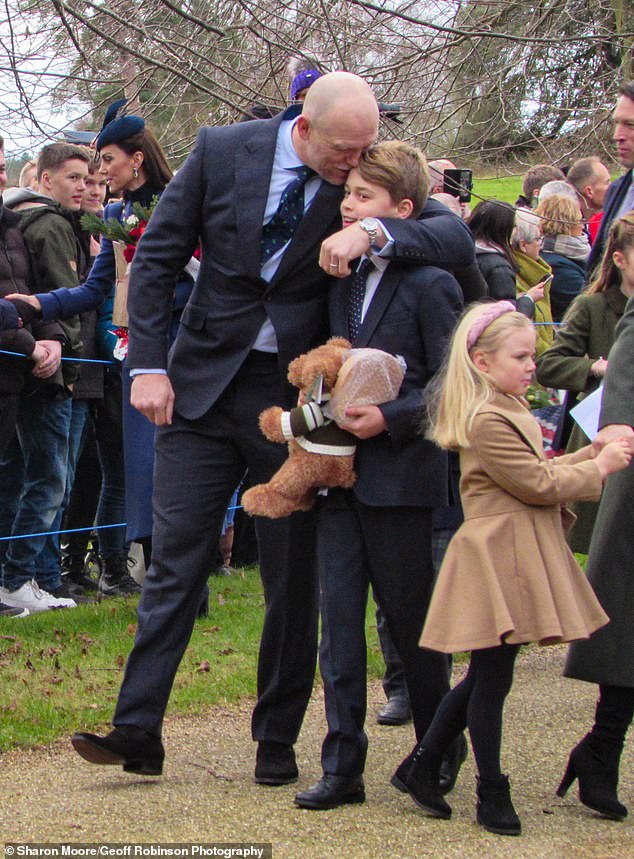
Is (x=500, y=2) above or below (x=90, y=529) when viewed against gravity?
above

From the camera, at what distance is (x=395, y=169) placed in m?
4.22

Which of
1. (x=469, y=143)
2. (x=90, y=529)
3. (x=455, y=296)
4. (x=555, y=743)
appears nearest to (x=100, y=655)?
(x=90, y=529)

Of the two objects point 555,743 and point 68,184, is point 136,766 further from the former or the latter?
point 68,184

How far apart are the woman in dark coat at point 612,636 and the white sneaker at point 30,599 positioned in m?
3.68

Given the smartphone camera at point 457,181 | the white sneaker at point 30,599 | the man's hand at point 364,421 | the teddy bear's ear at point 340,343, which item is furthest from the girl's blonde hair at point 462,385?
the white sneaker at point 30,599

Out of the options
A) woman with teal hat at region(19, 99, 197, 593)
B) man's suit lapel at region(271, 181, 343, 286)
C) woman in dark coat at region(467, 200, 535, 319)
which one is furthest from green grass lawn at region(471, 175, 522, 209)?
man's suit lapel at region(271, 181, 343, 286)

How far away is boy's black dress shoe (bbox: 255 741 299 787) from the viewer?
4.38 m

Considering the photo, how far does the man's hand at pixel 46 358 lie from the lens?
6930 mm

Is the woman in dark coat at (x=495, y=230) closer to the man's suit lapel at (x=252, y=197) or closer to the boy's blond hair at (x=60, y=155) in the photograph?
the man's suit lapel at (x=252, y=197)

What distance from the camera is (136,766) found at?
4.30 meters

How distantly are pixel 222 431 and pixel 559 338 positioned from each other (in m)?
1.85

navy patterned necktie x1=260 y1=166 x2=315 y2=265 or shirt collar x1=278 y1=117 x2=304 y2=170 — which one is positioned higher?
shirt collar x1=278 y1=117 x2=304 y2=170

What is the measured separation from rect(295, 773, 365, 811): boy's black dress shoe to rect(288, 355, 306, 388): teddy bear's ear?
119 cm

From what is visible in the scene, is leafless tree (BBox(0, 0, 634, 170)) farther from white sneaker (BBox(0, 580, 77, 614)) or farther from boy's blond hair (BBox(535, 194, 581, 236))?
white sneaker (BBox(0, 580, 77, 614))
